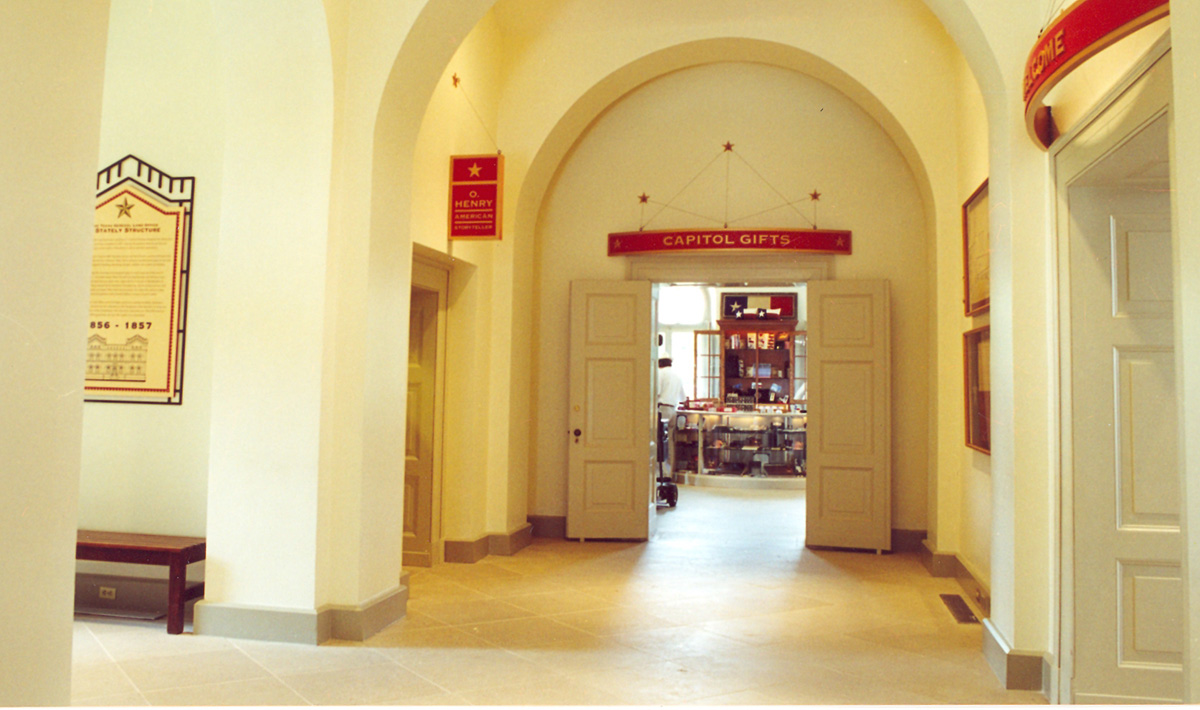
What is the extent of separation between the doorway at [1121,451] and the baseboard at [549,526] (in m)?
A: 5.16

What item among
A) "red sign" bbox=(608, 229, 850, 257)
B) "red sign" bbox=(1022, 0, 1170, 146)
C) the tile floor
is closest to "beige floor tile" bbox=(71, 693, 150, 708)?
the tile floor

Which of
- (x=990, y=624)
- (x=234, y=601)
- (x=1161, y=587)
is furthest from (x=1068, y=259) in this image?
(x=234, y=601)

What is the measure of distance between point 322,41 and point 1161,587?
5046 mm

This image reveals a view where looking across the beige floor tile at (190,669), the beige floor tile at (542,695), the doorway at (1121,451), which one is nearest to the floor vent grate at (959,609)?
the doorway at (1121,451)

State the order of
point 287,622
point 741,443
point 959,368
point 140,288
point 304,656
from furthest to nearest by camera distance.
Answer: point 741,443, point 959,368, point 140,288, point 287,622, point 304,656

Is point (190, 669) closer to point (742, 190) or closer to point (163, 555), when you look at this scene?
Answer: point (163, 555)

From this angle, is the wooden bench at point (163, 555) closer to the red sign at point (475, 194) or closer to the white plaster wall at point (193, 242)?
the white plaster wall at point (193, 242)

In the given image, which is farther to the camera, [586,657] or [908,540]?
[908,540]

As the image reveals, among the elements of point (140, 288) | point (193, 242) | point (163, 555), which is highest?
point (193, 242)

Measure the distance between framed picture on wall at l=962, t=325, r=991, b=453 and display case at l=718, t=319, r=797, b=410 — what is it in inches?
371

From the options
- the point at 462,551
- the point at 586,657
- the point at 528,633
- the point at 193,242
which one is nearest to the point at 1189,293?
the point at 586,657

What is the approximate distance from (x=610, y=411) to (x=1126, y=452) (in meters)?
5.00

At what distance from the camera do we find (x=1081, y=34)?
9.09 ft

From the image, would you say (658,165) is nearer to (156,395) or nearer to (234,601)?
(156,395)
